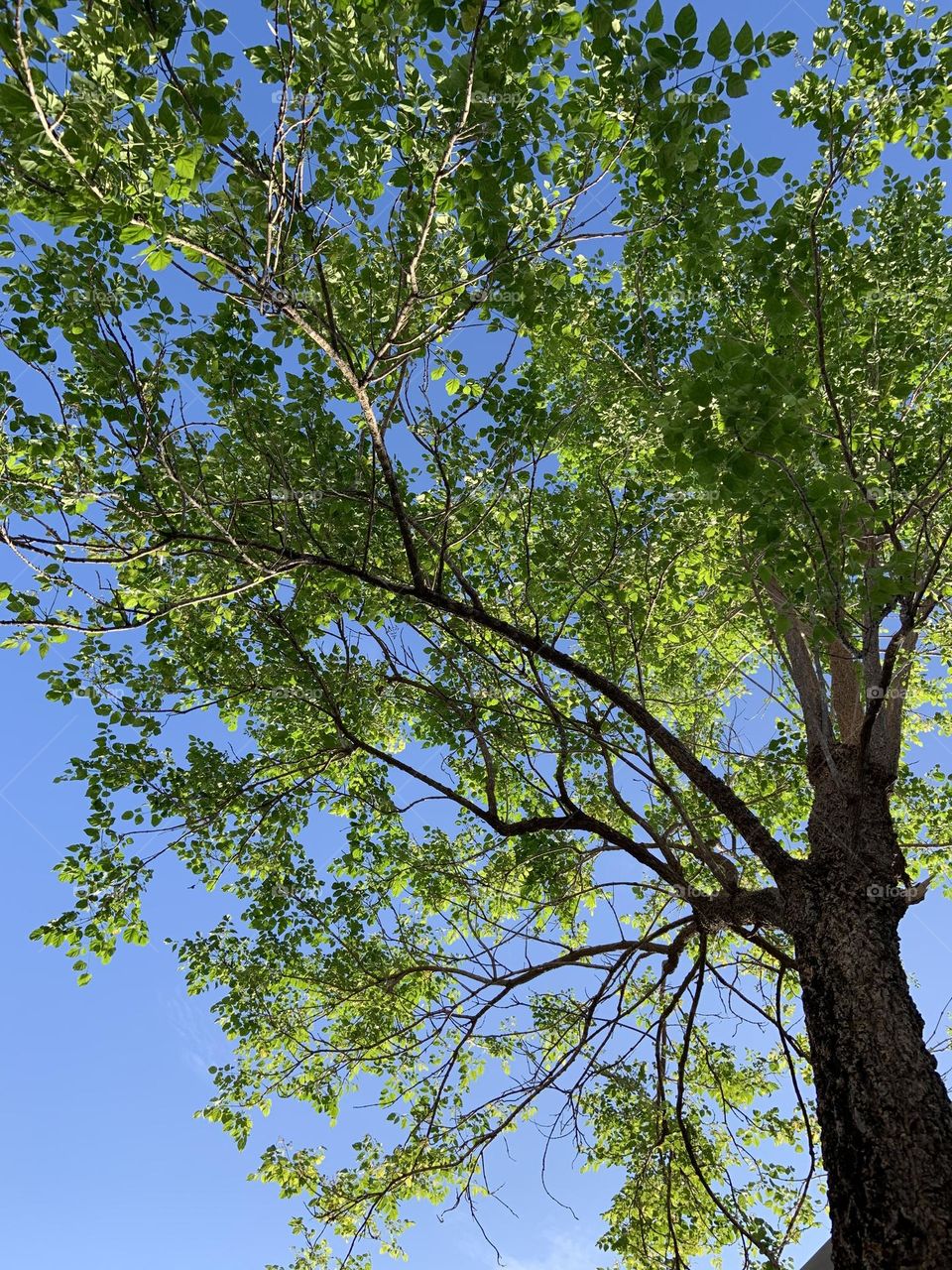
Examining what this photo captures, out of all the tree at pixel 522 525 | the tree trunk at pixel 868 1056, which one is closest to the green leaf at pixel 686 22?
the tree at pixel 522 525

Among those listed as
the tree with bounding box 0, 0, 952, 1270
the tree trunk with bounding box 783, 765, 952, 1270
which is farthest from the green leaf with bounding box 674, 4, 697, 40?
the tree trunk with bounding box 783, 765, 952, 1270

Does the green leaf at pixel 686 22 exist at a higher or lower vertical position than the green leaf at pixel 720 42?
lower

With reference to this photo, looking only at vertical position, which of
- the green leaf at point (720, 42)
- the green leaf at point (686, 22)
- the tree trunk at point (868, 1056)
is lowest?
the tree trunk at point (868, 1056)

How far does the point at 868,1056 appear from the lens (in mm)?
4047

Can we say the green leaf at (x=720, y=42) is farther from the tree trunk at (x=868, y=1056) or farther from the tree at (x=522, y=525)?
the tree trunk at (x=868, y=1056)

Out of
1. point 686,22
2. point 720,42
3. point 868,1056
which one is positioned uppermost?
point 720,42

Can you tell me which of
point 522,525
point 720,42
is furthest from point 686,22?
point 522,525

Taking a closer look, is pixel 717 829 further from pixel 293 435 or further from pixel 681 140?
pixel 681 140

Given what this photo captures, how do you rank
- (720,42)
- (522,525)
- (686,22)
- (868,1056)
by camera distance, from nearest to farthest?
1. (686,22)
2. (720,42)
3. (868,1056)
4. (522,525)

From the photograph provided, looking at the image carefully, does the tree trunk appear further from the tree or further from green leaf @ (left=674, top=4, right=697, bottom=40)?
green leaf @ (left=674, top=4, right=697, bottom=40)

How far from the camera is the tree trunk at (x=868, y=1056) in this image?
136 inches

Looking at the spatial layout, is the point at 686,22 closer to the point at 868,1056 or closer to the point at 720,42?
the point at 720,42

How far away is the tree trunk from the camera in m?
3.46

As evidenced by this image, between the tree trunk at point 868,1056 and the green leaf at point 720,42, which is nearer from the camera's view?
the tree trunk at point 868,1056
